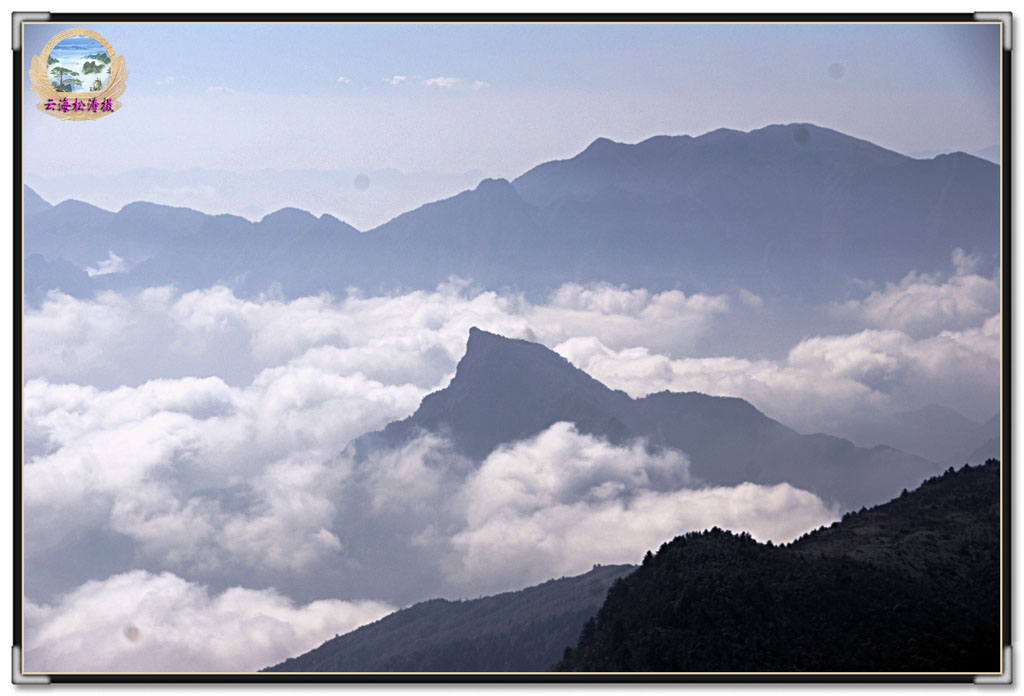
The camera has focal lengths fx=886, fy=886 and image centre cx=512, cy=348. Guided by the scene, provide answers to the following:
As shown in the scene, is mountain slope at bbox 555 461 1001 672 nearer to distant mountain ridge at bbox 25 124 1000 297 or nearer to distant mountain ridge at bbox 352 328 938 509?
distant mountain ridge at bbox 25 124 1000 297

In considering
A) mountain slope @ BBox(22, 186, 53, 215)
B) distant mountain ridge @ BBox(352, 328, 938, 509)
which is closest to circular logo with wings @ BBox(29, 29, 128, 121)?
mountain slope @ BBox(22, 186, 53, 215)

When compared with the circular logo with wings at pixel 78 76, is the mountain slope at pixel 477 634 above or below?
below

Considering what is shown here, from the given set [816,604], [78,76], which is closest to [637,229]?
[816,604]

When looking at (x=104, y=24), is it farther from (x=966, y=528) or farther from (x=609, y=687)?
(x=966, y=528)

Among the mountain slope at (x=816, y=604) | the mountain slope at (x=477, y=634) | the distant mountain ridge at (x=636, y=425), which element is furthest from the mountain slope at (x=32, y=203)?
the distant mountain ridge at (x=636, y=425)

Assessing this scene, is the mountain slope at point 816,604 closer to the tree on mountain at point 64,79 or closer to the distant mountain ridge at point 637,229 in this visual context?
the distant mountain ridge at point 637,229

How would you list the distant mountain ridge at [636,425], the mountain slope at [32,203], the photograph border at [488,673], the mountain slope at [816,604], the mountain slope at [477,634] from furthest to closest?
the distant mountain ridge at [636,425] → the mountain slope at [477,634] → the mountain slope at [32,203] → the mountain slope at [816,604] → the photograph border at [488,673]
